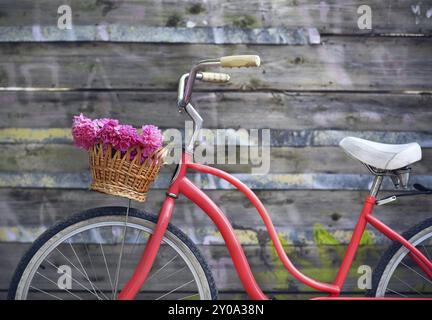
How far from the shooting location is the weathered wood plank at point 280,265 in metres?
3.33

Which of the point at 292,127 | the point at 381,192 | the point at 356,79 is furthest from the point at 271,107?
the point at 381,192

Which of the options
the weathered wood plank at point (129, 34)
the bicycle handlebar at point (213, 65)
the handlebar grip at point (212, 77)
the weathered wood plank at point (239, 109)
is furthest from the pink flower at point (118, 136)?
the weathered wood plank at point (129, 34)

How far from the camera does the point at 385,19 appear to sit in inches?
129

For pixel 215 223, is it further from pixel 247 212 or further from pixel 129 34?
pixel 129 34

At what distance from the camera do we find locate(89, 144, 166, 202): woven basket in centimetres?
245

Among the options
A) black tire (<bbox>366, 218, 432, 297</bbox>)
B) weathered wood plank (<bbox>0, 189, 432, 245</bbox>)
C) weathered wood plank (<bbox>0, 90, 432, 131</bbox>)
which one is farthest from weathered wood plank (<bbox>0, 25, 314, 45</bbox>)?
black tire (<bbox>366, 218, 432, 297</bbox>)

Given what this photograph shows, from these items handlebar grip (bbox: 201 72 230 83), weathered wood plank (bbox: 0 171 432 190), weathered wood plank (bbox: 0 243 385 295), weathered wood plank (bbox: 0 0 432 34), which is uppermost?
weathered wood plank (bbox: 0 0 432 34)

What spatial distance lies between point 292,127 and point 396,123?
0.53 metres

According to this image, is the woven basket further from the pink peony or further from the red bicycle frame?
the red bicycle frame

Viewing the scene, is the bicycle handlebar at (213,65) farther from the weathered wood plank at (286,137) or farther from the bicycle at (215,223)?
the weathered wood plank at (286,137)

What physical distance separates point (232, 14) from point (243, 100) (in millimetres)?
430

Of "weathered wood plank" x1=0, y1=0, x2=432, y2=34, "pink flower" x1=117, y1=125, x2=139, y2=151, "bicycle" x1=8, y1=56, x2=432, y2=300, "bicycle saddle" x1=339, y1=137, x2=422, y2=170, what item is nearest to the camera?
"pink flower" x1=117, y1=125, x2=139, y2=151

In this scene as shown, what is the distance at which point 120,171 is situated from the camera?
2.45m

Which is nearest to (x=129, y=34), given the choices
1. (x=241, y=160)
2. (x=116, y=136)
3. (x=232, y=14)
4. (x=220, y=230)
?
(x=232, y=14)
